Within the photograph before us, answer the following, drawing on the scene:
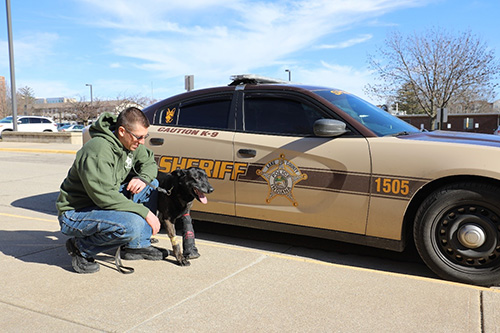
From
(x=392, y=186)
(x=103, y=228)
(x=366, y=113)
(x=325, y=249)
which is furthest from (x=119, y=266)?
(x=366, y=113)

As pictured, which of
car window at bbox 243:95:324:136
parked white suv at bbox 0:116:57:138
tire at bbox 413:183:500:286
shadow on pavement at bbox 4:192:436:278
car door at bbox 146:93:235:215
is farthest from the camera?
parked white suv at bbox 0:116:57:138

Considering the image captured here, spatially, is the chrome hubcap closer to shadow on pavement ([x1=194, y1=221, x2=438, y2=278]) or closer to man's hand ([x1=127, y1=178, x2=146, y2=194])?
shadow on pavement ([x1=194, y1=221, x2=438, y2=278])

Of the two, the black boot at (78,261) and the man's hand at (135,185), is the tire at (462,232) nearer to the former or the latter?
the man's hand at (135,185)

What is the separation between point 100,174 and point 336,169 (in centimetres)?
192

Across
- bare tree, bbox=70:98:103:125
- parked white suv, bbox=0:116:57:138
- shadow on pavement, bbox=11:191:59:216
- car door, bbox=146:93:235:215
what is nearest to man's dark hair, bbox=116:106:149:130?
car door, bbox=146:93:235:215

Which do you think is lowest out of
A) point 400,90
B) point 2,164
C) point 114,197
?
point 2,164

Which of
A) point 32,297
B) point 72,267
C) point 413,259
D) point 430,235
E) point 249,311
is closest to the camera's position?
point 249,311

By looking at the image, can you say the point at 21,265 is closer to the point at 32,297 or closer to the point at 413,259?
the point at 32,297

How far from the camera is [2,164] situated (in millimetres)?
12297

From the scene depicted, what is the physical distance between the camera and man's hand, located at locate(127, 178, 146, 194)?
3.68 m

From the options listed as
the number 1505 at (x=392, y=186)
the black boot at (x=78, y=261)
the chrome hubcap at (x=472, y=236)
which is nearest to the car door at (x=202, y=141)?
the black boot at (x=78, y=261)

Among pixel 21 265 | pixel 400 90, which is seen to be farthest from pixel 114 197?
pixel 400 90

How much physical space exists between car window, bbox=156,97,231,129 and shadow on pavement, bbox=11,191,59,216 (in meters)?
2.40

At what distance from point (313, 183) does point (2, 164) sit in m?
11.5
